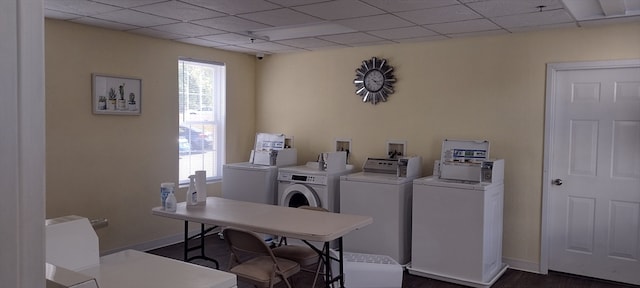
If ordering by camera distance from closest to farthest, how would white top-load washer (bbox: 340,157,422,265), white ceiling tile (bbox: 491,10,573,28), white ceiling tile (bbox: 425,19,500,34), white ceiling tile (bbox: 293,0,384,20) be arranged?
white ceiling tile (bbox: 293,0,384,20) < white ceiling tile (bbox: 491,10,573,28) < white ceiling tile (bbox: 425,19,500,34) < white top-load washer (bbox: 340,157,422,265)

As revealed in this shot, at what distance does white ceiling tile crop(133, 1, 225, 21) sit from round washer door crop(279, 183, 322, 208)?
213cm

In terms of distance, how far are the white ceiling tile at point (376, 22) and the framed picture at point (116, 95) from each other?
7.77 feet

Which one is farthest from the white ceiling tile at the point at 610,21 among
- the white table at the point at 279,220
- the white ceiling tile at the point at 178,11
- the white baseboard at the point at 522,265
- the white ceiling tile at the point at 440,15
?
the white ceiling tile at the point at 178,11

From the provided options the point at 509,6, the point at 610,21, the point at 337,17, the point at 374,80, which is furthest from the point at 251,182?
the point at 610,21

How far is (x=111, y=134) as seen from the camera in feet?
16.6

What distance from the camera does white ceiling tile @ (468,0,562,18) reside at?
3617mm

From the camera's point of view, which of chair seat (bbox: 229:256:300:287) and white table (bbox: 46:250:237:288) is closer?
white table (bbox: 46:250:237:288)

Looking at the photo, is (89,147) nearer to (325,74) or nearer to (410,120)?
(325,74)

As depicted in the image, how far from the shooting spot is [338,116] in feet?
19.9

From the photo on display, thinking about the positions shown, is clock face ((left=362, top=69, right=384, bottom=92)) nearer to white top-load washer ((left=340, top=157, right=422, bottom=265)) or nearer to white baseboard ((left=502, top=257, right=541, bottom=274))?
white top-load washer ((left=340, top=157, right=422, bottom=265))

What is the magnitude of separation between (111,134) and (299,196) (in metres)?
2.10

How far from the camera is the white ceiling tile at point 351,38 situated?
5038mm

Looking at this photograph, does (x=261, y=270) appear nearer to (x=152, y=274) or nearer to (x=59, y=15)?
(x=152, y=274)

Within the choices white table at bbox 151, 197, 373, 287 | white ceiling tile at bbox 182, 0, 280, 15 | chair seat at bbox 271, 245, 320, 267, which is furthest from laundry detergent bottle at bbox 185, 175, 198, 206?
white ceiling tile at bbox 182, 0, 280, 15
